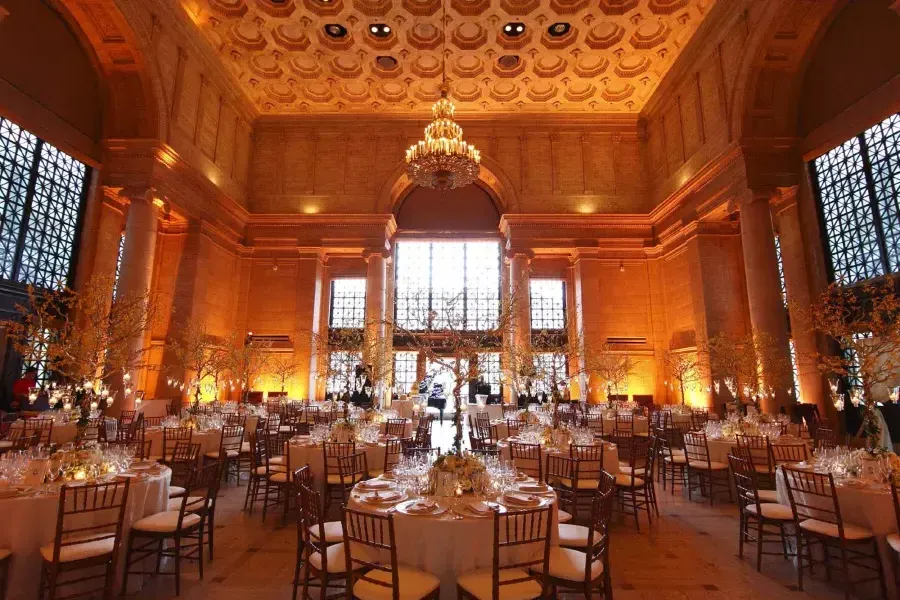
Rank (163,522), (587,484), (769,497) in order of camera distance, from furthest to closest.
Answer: (587,484), (769,497), (163,522)

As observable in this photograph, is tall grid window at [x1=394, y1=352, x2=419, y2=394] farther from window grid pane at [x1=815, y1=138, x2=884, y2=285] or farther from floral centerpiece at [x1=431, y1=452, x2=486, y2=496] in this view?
floral centerpiece at [x1=431, y1=452, x2=486, y2=496]

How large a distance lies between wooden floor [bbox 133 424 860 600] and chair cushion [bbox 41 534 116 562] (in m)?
0.64

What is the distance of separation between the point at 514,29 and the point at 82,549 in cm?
1646

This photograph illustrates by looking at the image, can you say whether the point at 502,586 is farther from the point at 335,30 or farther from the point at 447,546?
the point at 335,30

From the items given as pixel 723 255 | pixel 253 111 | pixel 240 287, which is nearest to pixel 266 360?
pixel 240 287

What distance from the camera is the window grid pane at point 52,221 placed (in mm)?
11406

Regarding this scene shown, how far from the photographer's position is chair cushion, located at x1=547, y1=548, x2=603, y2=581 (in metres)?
3.25

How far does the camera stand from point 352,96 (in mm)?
18109

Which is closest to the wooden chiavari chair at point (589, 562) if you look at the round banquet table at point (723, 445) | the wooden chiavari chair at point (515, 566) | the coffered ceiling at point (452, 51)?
the wooden chiavari chair at point (515, 566)

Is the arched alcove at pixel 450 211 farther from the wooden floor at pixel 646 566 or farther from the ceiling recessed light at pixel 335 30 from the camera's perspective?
the wooden floor at pixel 646 566

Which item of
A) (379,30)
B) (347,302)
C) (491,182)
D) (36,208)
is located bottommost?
(347,302)

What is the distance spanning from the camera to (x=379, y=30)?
49.0 ft

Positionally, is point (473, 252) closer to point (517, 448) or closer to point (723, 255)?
point (723, 255)

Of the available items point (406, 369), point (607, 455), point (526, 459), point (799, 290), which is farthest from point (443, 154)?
point (406, 369)
